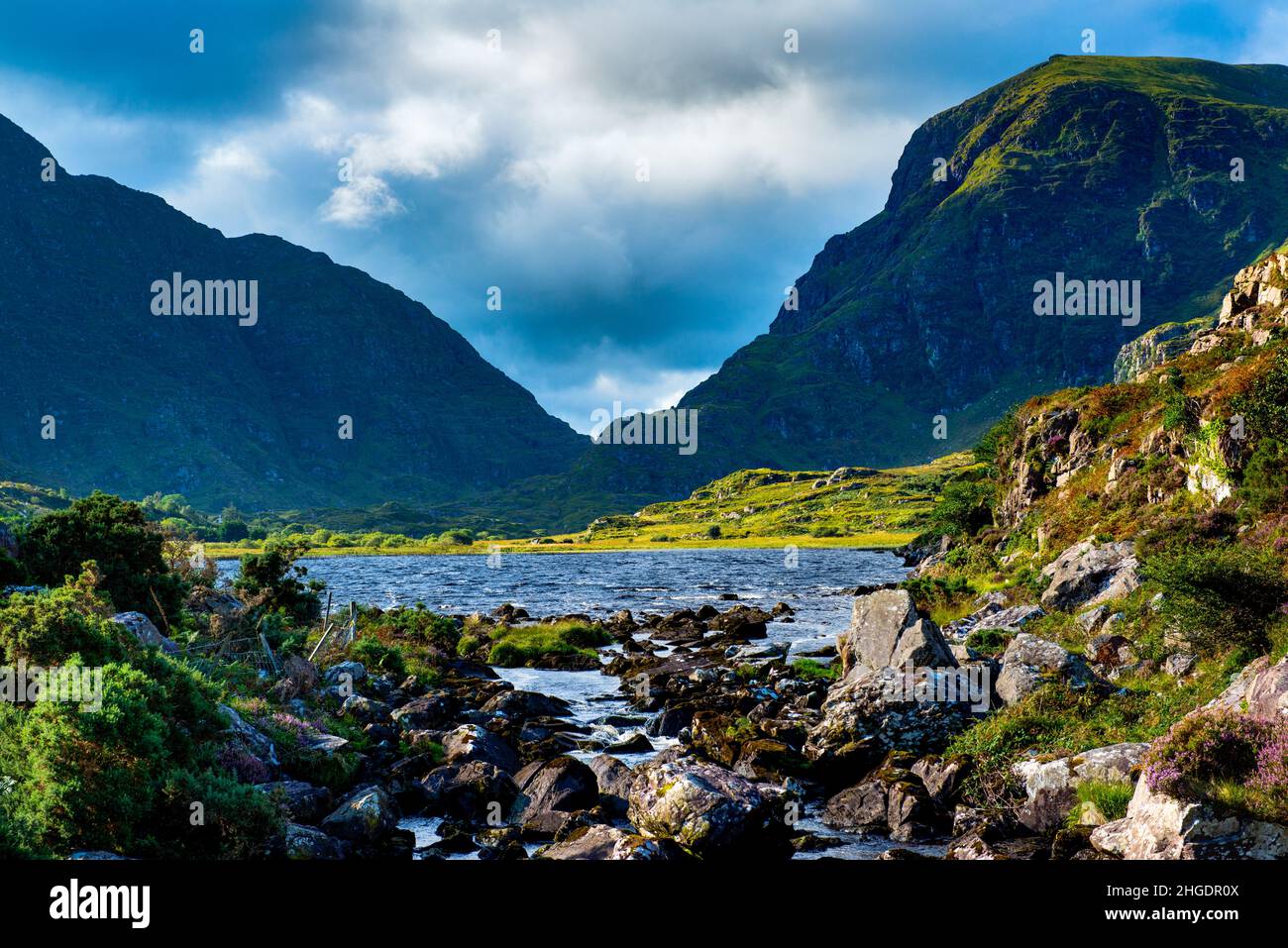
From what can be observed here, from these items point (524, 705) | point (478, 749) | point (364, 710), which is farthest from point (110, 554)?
point (478, 749)

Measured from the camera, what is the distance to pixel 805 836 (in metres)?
19.8

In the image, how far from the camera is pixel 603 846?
57.4 ft

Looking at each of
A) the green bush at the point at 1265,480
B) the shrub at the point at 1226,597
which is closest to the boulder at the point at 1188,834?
the shrub at the point at 1226,597

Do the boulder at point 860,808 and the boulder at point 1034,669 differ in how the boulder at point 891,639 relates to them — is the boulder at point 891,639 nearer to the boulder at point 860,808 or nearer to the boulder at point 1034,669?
the boulder at point 1034,669

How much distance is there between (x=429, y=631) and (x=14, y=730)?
1536 inches

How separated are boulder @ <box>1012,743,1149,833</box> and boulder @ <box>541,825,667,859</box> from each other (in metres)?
9.00

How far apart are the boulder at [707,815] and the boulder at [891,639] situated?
12440mm

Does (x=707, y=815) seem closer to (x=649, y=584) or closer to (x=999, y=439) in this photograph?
(x=999, y=439)

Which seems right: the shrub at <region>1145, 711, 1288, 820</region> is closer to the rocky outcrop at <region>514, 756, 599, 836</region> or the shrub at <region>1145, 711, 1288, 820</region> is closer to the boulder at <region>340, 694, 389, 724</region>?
the rocky outcrop at <region>514, 756, 599, 836</region>

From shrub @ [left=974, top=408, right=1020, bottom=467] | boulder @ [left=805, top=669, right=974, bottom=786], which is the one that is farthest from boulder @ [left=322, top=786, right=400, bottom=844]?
shrub @ [left=974, top=408, right=1020, bottom=467]

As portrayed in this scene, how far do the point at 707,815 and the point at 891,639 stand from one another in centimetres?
1642

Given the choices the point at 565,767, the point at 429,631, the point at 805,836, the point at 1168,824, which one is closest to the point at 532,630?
the point at 429,631

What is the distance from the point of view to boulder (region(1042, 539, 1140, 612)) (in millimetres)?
33281

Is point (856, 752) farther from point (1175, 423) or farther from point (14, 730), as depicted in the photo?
point (1175, 423)
